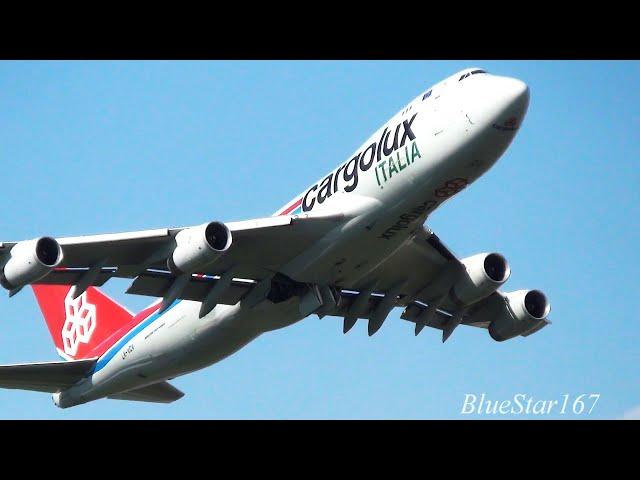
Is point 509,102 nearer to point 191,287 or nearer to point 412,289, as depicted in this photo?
point 412,289

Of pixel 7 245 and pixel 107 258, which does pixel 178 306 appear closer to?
pixel 107 258

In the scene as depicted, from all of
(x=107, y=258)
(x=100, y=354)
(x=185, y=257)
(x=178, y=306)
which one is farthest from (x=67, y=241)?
(x=100, y=354)

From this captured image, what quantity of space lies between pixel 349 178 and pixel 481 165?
160 inches

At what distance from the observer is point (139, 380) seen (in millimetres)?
38500

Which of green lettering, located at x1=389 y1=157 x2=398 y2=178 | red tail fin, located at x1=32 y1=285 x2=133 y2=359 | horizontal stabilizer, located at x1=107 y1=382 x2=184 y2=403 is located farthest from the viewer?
red tail fin, located at x1=32 y1=285 x2=133 y2=359

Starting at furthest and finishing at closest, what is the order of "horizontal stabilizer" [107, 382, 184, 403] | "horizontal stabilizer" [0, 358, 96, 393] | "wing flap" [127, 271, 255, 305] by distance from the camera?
"horizontal stabilizer" [107, 382, 184, 403] → "horizontal stabilizer" [0, 358, 96, 393] → "wing flap" [127, 271, 255, 305]

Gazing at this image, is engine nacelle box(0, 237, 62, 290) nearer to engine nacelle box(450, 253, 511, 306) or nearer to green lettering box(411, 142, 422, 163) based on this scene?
green lettering box(411, 142, 422, 163)

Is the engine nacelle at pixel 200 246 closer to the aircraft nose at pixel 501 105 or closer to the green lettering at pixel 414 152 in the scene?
the green lettering at pixel 414 152

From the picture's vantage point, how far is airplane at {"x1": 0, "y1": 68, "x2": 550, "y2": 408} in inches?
1188

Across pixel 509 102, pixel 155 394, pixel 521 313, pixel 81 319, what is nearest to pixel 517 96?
pixel 509 102

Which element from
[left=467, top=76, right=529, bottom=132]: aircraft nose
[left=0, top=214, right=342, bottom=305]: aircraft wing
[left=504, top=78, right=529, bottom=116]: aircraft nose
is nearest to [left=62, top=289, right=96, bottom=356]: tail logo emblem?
[left=0, top=214, right=342, bottom=305]: aircraft wing

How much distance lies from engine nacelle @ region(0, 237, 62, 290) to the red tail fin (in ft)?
32.8

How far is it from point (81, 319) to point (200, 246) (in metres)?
15.6

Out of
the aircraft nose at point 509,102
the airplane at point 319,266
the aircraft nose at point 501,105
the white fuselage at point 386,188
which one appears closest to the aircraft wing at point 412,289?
the airplane at point 319,266
